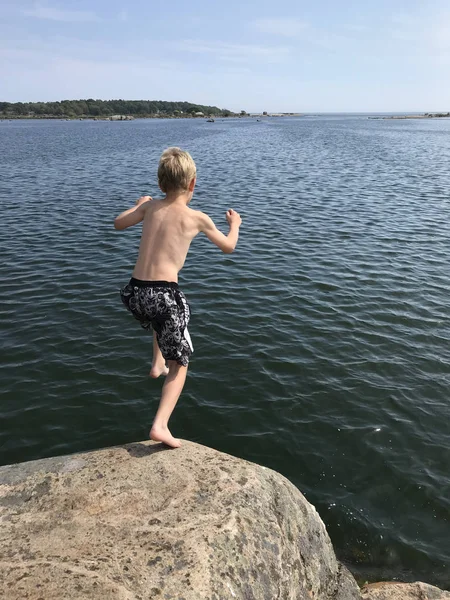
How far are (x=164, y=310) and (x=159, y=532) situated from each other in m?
1.96

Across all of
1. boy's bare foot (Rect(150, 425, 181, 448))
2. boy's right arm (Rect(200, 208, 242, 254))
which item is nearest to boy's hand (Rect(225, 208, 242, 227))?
boy's right arm (Rect(200, 208, 242, 254))

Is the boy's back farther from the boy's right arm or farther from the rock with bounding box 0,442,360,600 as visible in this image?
the rock with bounding box 0,442,360,600

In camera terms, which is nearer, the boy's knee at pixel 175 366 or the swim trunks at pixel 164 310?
the swim trunks at pixel 164 310

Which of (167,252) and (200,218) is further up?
(200,218)

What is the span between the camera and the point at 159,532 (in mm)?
3293

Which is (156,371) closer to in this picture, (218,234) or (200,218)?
(218,234)

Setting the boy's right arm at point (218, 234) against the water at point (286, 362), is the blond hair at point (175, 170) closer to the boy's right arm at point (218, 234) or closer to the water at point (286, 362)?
the boy's right arm at point (218, 234)

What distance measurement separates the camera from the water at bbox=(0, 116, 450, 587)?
6227 millimetres

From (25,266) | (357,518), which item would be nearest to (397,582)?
(357,518)

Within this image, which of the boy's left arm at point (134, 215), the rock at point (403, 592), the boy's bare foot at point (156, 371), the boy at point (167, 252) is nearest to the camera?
the boy at point (167, 252)

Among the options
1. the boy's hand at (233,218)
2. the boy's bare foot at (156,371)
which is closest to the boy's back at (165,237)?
the boy's hand at (233,218)

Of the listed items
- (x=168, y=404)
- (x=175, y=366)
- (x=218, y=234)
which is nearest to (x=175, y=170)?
(x=218, y=234)

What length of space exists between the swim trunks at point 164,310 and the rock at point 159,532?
3.50ft

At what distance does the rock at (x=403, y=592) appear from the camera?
4664 mm
